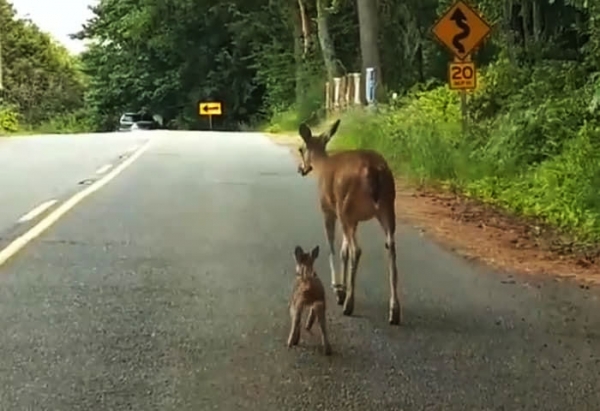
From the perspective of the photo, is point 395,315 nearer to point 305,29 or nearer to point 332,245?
point 332,245

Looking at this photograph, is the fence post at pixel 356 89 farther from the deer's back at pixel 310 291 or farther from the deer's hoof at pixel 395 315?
the deer's back at pixel 310 291

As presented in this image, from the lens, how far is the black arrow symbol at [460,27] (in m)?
20.1

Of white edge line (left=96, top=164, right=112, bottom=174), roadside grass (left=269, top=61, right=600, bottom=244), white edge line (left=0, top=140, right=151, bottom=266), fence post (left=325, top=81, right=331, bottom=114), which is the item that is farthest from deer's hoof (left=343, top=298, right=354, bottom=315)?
fence post (left=325, top=81, right=331, bottom=114)

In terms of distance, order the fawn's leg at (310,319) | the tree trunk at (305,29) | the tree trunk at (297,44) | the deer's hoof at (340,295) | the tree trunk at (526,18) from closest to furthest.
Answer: the fawn's leg at (310,319), the deer's hoof at (340,295), the tree trunk at (526,18), the tree trunk at (297,44), the tree trunk at (305,29)

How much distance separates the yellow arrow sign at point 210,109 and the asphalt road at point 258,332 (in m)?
50.7

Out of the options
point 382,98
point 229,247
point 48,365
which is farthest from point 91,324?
point 382,98

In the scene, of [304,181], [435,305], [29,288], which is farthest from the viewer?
[304,181]

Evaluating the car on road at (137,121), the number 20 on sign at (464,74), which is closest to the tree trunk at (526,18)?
the number 20 on sign at (464,74)

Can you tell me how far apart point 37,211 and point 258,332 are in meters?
8.07

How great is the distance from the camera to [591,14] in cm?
2045

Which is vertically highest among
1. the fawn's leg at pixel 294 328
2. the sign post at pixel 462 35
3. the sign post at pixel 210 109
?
the sign post at pixel 462 35

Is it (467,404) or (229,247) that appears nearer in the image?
(467,404)

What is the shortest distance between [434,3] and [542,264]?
93.4ft

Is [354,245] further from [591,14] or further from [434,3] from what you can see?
[434,3]
